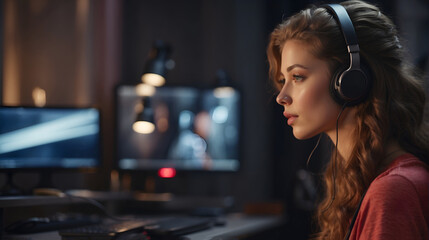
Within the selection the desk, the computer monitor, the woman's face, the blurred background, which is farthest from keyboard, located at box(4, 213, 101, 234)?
the woman's face

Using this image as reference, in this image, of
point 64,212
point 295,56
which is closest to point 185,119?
point 64,212

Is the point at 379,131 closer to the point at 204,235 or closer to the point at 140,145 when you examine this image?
the point at 204,235

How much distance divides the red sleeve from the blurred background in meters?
1.18

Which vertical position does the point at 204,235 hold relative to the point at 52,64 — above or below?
below

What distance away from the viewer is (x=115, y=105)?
1.99 metres

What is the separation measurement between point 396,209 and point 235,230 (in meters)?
0.74

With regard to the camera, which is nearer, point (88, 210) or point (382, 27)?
point (382, 27)

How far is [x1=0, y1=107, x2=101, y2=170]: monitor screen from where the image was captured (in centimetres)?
148

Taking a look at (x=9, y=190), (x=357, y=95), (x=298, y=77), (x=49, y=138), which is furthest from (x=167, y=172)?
(x=357, y=95)

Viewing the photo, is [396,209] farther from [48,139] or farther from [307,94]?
[48,139]

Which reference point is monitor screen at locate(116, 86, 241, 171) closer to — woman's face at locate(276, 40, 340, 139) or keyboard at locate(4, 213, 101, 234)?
keyboard at locate(4, 213, 101, 234)

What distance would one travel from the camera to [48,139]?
1.59 meters

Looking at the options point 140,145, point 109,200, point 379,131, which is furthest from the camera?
point 140,145

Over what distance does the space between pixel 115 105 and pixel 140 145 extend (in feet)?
0.72
